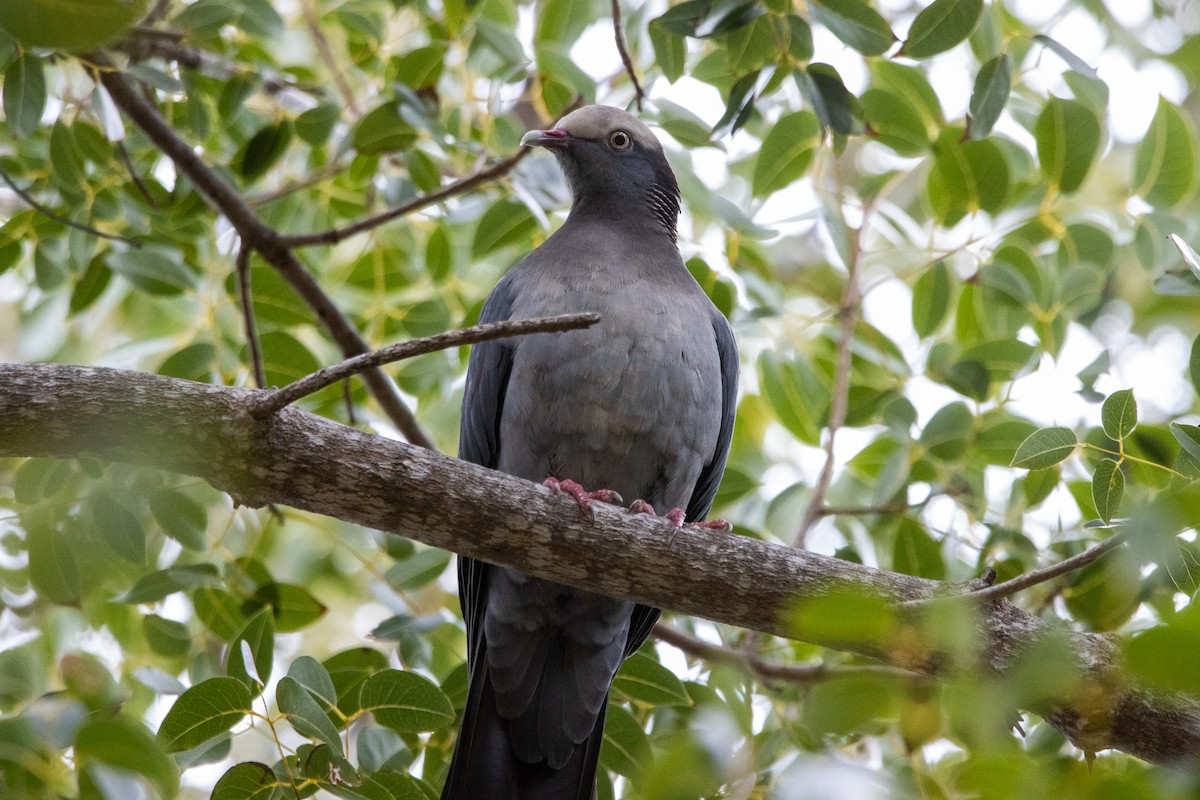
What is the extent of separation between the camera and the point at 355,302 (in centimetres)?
452

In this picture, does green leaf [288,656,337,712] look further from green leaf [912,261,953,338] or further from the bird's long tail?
green leaf [912,261,953,338]

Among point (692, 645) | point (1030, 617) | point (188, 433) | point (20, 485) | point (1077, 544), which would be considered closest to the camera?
point (188, 433)

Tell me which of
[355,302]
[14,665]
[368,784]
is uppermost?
[355,302]

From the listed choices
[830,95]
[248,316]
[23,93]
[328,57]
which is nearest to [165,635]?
[248,316]

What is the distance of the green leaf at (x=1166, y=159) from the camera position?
3566mm

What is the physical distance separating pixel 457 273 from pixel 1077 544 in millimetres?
2585

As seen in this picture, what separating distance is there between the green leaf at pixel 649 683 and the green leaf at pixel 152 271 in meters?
Answer: 2.06

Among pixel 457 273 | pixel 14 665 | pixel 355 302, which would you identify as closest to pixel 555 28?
pixel 457 273

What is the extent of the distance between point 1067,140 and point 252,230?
284 cm

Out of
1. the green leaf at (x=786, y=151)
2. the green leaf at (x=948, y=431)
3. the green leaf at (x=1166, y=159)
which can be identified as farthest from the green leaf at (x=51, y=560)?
the green leaf at (x=1166, y=159)

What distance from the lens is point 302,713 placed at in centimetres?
242

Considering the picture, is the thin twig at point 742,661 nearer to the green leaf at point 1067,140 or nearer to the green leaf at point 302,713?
the green leaf at point 302,713

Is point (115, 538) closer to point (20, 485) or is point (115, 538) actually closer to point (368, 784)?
point (20, 485)

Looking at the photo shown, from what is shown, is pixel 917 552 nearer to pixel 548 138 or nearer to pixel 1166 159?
pixel 1166 159
